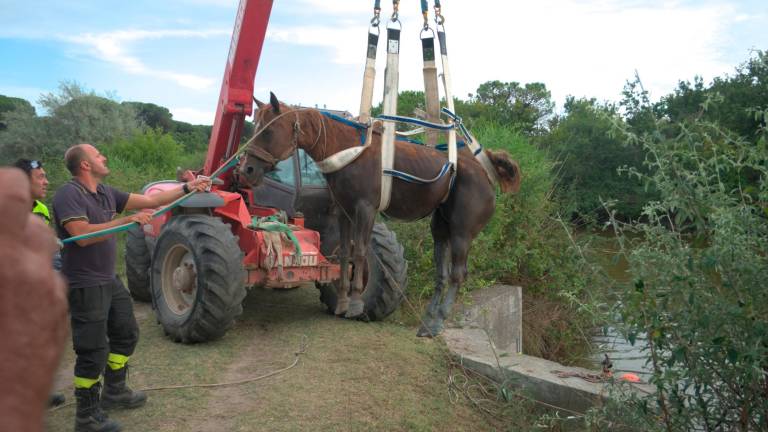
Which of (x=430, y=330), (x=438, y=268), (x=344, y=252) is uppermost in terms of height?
(x=344, y=252)

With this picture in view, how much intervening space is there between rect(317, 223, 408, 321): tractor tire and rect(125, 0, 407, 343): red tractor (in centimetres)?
1

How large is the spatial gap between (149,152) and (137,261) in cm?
1494

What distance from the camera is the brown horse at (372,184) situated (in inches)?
186

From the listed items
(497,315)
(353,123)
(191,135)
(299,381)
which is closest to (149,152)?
(191,135)

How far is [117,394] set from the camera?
14.4 ft

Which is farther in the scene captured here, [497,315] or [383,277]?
[497,315]

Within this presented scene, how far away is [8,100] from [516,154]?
120 feet

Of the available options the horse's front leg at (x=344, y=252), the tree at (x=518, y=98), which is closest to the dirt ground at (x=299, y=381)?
the horse's front leg at (x=344, y=252)

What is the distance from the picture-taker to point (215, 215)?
640cm

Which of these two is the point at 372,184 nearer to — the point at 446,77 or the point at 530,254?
the point at 446,77

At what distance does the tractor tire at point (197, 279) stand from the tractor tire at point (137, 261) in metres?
1.92

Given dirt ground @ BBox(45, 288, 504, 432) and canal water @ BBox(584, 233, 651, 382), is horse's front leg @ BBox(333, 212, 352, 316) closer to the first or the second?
dirt ground @ BBox(45, 288, 504, 432)

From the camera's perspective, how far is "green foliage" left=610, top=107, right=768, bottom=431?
3035 mm

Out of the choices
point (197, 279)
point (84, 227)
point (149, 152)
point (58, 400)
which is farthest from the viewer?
point (149, 152)
